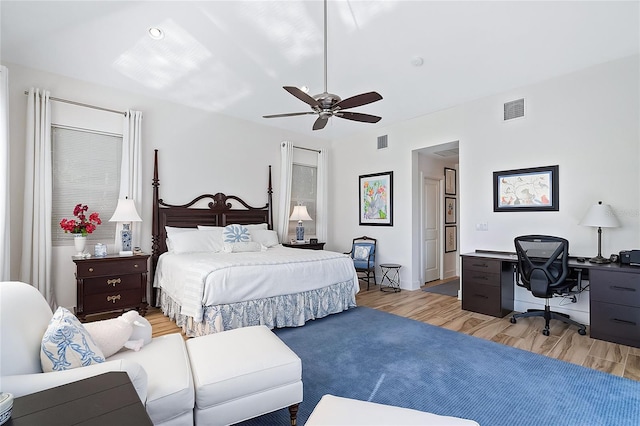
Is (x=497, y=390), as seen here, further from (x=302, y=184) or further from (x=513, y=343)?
(x=302, y=184)

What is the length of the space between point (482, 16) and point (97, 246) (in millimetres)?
4902

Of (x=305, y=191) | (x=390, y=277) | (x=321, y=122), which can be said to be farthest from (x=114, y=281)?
(x=390, y=277)

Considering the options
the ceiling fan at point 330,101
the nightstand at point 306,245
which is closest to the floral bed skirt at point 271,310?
the nightstand at point 306,245

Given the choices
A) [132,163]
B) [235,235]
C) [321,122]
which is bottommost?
[235,235]

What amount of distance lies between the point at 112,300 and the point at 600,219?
545cm

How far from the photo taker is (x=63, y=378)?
1.29 metres

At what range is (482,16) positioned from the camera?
3.12m

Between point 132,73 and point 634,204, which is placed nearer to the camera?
point 634,204

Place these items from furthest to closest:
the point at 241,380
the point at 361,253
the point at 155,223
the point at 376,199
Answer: the point at 376,199 < the point at 361,253 < the point at 155,223 < the point at 241,380

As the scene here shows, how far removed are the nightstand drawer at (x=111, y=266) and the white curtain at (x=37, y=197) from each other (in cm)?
48

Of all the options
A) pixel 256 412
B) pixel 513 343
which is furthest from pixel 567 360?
pixel 256 412

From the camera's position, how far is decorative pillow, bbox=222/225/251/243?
4.49 meters

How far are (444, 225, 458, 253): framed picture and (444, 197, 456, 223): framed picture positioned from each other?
165 millimetres

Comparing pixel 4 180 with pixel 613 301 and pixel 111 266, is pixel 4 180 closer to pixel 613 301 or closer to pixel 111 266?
pixel 111 266
